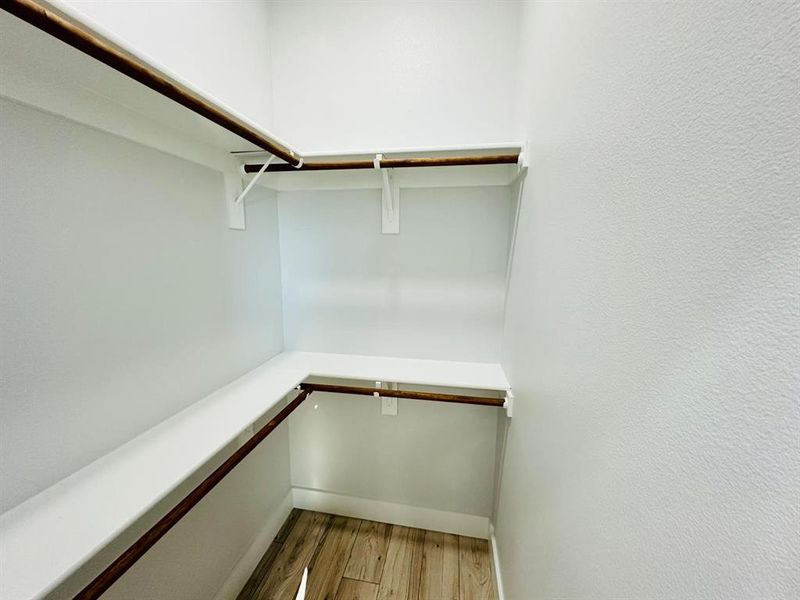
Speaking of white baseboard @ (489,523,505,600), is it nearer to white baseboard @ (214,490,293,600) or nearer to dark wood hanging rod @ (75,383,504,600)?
dark wood hanging rod @ (75,383,504,600)

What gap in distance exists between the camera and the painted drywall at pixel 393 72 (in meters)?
1.24

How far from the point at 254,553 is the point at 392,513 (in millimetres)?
677

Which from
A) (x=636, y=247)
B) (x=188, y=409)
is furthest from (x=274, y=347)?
(x=636, y=247)

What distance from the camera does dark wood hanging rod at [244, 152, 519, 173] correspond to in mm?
1069

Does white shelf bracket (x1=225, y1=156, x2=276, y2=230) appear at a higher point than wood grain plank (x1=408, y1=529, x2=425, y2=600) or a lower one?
higher

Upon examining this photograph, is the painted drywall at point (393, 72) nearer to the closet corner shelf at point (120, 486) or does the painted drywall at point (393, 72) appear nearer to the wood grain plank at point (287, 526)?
the closet corner shelf at point (120, 486)

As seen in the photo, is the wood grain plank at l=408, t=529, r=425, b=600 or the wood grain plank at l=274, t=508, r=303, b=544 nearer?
the wood grain plank at l=408, t=529, r=425, b=600

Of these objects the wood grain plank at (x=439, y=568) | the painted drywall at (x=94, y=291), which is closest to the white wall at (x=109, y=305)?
the painted drywall at (x=94, y=291)

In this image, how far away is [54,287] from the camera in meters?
0.66

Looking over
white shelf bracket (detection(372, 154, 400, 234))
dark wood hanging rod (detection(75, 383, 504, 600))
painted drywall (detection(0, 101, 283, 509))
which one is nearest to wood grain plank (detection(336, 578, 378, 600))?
dark wood hanging rod (detection(75, 383, 504, 600))

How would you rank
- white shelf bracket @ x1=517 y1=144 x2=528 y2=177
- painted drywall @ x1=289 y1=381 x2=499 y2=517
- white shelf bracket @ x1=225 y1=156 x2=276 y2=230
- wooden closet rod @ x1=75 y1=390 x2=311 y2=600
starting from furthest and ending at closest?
1. painted drywall @ x1=289 y1=381 x2=499 y2=517
2. white shelf bracket @ x1=225 y1=156 x2=276 y2=230
3. white shelf bracket @ x1=517 y1=144 x2=528 y2=177
4. wooden closet rod @ x1=75 y1=390 x2=311 y2=600

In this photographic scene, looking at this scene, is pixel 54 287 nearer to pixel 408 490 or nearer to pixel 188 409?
pixel 188 409

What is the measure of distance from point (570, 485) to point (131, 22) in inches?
58.8

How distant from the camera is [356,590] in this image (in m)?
1.34
